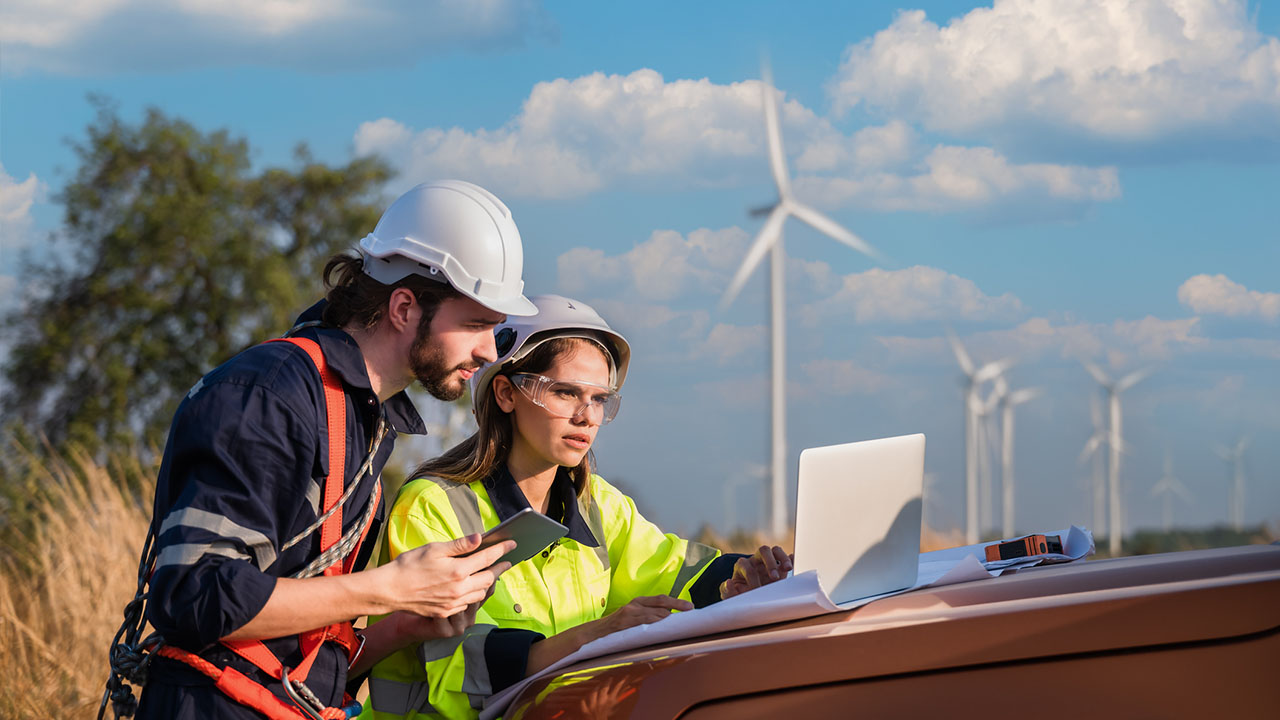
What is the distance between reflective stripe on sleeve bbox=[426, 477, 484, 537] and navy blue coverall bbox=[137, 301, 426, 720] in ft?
1.71

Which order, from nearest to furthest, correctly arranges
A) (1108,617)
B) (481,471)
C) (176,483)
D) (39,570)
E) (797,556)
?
(1108,617) < (797,556) < (176,483) < (481,471) < (39,570)

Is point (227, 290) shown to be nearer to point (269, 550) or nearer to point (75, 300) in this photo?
point (75, 300)

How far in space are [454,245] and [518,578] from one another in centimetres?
93

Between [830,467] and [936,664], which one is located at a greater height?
[830,467]

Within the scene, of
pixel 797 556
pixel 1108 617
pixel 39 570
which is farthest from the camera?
pixel 39 570

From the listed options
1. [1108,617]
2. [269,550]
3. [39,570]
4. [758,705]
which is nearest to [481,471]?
[269,550]

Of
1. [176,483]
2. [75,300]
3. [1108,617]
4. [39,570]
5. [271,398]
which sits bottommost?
[39,570]

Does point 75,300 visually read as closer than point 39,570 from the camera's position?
No

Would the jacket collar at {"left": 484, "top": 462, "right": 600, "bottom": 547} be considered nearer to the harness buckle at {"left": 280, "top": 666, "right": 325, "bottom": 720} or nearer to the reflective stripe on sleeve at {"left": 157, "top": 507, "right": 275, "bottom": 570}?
the harness buckle at {"left": 280, "top": 666, "right": 325, "bottom": 720}

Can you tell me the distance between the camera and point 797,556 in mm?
2283

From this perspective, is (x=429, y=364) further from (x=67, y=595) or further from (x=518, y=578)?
(x=67, y=595)

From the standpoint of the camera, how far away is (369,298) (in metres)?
2.97

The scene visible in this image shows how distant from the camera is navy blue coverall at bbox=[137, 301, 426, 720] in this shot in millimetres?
2357

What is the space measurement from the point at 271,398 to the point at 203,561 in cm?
38
